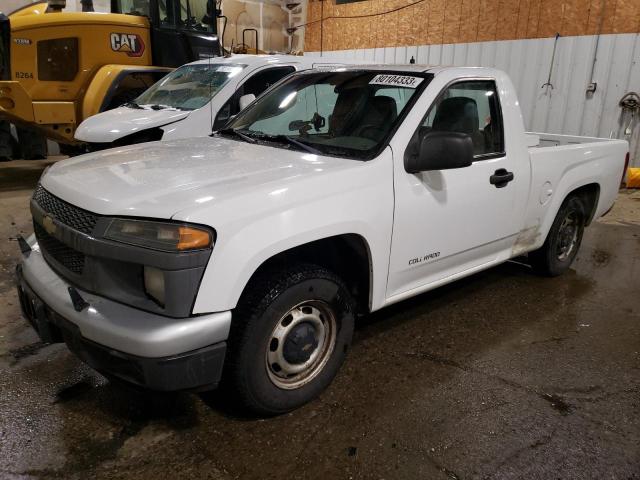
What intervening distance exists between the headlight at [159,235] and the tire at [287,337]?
0.41 meters

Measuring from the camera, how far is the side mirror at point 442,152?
8.91 feet

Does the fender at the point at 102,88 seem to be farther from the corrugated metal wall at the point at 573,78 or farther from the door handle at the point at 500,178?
the corrugated metal wall at the point at 573,78

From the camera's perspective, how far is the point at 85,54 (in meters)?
8.29

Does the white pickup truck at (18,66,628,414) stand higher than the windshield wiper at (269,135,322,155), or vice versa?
the windshield wiper at (269,135,322,155)

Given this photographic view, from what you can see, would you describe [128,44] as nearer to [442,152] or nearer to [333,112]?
[333,112]

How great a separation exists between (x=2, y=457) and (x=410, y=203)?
2.33 m

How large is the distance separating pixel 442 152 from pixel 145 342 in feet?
5.78

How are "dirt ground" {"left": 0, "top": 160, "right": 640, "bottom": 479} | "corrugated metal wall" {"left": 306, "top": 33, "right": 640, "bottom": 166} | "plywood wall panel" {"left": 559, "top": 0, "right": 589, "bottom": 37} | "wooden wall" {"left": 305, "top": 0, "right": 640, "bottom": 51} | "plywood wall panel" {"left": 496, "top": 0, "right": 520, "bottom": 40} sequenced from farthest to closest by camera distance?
"plywood wall panel" {"left": 496, "top": 0, "right": 520, "bottom": 40}, "plywood wall panel" {"left": 559, "top": 0, "right": 589, "bottom": 37}, "wooden wall" {"left": 305, "top": 0, "right": 640, "bottom": 51}, "corrugated metal wall" {"left": 306, "top": 33, "right": 640, "bottom": 166}, "dirt ground" {"left": 0, "top": 160, "right": 640, "bottom": 479}

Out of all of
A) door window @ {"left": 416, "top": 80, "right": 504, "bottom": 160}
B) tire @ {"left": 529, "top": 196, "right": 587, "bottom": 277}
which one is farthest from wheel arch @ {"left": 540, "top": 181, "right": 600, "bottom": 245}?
door window @ {"left": 416, "top": 80, "right": 504, "bottom": 160}

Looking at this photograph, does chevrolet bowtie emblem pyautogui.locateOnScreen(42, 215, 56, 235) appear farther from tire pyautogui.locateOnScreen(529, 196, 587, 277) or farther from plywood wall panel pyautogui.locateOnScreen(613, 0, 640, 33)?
plywood wall panel pyautogui.locateOnScreen(613, 0, 640, 33)

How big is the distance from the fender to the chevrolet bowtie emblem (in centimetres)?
629

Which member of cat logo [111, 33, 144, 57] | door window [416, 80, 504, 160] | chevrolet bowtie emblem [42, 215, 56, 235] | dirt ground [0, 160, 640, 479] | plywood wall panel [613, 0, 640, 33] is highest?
plywood wall panel [613, 0, 640, 33]

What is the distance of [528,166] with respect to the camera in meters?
3.67

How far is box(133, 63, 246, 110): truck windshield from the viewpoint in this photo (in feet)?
22.3
